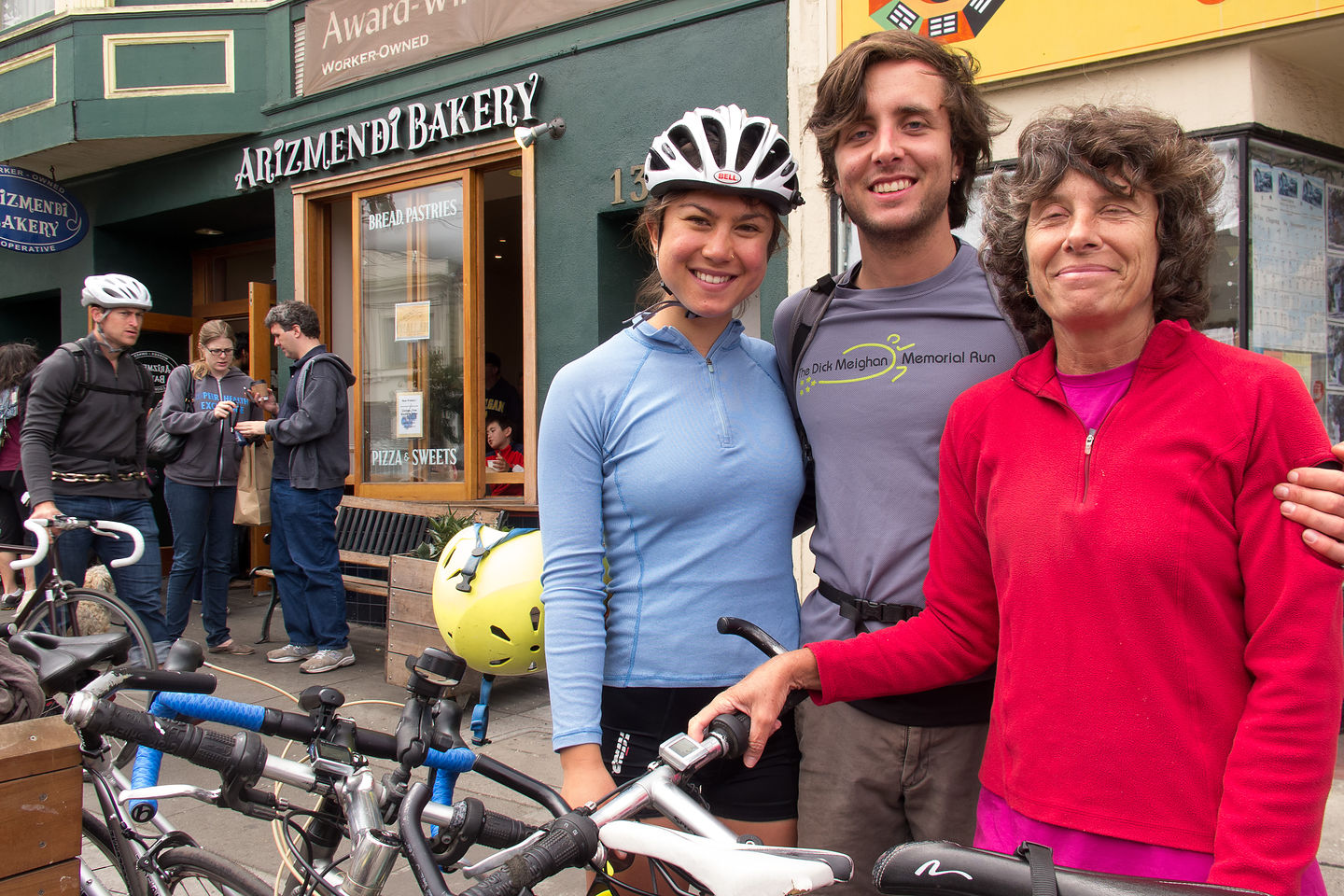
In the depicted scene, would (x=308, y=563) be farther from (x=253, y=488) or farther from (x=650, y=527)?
(x=650, y=527)

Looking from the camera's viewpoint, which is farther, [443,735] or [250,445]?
[250,445]

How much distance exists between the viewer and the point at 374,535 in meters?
7.11

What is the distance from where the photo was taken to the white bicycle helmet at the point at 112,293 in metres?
5.58

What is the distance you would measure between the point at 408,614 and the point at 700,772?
4161 millimetres

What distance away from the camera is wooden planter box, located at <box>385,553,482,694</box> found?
18.5ft

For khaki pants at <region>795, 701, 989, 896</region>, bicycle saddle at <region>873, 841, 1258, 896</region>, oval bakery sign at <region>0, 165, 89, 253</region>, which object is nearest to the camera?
bicycle saddle at <region>873, 841, 1258, 896</region>

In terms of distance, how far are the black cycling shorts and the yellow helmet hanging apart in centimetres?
47

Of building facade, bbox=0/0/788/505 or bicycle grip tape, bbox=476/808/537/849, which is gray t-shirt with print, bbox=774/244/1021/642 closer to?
bicycle grip tape, bbox=476/808/537/849

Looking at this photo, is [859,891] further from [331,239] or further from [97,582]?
[331,239]

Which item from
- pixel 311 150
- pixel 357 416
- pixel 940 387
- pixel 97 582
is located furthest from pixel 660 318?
pixel 311 150

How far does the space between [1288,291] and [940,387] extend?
365 centimetres

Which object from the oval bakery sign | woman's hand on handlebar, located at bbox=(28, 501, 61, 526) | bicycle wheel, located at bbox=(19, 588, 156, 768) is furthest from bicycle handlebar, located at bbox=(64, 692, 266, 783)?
the oval bakery sign

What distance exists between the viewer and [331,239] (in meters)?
8.51

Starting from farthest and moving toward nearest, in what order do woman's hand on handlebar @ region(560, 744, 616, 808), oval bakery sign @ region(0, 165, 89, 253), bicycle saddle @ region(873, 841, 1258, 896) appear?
1. oval bakery sign @ region(0, 165, 89, 253)
2. woman's hand on handlebar @ region(560, 744, 616, 808)
3. bicycle saddle @ region(873, 841, 1258, 896)
